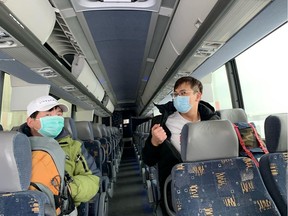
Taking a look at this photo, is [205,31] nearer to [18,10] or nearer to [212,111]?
[212,111]

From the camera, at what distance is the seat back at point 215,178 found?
1.50m

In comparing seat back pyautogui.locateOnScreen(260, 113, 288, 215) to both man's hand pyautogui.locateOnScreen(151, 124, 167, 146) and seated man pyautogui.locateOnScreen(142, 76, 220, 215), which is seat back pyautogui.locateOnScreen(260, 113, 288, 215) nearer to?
seated man pyautogui.locateOnScreen(142, 76, 220, 215)

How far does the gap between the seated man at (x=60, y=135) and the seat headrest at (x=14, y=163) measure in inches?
27.8

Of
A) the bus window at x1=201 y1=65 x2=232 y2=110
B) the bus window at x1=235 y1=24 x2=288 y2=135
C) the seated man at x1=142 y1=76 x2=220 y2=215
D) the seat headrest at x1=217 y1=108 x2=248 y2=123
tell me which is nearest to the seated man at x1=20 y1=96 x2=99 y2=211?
the seated man at x1=142 y1=76 x2=220 y2=215

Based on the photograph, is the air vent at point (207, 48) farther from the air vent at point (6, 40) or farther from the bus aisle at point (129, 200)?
the bus aisle at point (129, 200)

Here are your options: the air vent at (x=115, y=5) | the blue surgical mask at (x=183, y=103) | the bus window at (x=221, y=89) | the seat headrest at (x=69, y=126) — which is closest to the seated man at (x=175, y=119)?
the blue surgical mask at (x=183, y=103)

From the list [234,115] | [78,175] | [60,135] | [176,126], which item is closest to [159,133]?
[176,126]

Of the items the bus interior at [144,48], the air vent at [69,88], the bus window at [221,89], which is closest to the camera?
the bus interior at [144,48]

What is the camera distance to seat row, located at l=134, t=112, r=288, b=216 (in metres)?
1.49

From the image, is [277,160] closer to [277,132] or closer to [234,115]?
[277,132]

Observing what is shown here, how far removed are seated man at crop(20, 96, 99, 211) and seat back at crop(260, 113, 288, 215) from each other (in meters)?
1.28

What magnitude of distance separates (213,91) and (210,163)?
11.9ft

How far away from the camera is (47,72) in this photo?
3213mm

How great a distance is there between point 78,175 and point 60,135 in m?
0.38
